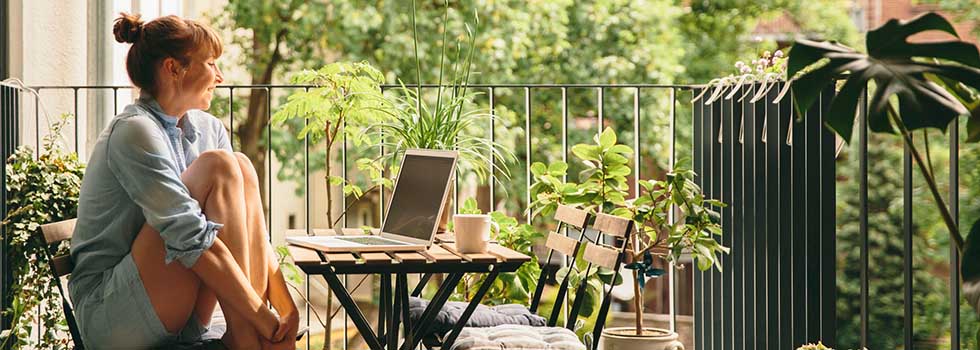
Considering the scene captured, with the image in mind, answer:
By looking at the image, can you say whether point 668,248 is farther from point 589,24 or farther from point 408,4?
point 589,24

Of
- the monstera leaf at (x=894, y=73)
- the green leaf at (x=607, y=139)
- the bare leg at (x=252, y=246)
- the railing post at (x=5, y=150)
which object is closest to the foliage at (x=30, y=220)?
the railing post at (x=5, y=150)

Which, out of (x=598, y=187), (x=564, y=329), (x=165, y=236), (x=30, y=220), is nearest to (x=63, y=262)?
(x=165, y=236)

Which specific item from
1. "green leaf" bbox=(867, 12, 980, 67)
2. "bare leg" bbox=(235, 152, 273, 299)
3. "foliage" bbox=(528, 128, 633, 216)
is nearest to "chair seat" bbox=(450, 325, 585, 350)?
"bare leg" bbox=(235, 152, 273, 299)

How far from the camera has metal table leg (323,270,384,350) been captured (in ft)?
7.13

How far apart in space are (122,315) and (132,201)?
253 mm

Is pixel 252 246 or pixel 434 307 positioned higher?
pixel 252 246

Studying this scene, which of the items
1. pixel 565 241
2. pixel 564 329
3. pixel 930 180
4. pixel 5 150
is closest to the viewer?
pixel 930 180

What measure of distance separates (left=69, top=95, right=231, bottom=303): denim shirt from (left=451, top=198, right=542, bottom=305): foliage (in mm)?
1150

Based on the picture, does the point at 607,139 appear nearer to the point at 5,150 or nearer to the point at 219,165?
the point at 219,165

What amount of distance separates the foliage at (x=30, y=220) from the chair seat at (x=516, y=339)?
4.89 feet

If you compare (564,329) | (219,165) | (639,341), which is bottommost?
(639,341)

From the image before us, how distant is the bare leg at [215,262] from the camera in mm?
2188

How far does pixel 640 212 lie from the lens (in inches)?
117

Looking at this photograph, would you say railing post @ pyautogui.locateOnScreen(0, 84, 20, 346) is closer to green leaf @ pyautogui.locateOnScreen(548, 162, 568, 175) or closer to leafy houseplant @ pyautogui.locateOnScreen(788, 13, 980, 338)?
green leaf @ pyautogui.locateOnScreen(548, 162, 568, 175)
